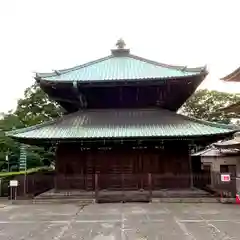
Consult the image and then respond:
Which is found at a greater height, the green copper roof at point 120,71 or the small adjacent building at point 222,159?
the green copper roof at point 120,71

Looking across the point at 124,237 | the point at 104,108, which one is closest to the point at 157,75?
the point at 104,108

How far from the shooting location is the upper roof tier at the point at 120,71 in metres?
18.1

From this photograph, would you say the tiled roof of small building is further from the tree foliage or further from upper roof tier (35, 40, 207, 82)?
the tree foliage

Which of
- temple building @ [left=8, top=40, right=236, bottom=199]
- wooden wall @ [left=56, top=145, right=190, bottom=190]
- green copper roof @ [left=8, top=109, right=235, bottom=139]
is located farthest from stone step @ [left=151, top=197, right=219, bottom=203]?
green copper roof @ [left=8, top=109, right=235, bottom=139]

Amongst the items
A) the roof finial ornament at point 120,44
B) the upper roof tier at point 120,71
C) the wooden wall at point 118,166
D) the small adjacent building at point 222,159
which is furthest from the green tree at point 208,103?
the wooden wall at point 118,166

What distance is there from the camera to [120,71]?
19781 mm

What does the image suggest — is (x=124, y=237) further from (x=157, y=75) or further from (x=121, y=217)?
(x=157, y=75)

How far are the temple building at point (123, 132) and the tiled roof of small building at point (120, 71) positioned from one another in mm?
58

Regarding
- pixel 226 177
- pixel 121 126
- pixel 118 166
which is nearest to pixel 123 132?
pixel 121 126

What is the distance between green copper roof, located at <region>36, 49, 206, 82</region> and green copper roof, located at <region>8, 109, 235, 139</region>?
6.70ft

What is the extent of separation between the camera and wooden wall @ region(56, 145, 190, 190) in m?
17.3

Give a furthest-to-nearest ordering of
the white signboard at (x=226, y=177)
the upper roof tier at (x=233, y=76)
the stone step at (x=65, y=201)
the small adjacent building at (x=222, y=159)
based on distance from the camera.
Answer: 1. the small adjacent building at (x=222, y=159)
2. the upper roof tier at (x=233, y=76)
3. the stone step at (x=65, y=201)
4. the white signboard at (x=226, y=177)

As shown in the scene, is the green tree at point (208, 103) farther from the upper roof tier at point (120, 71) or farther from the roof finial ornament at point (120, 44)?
the upper roof tier at point (120, 71)

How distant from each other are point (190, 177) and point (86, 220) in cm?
799
